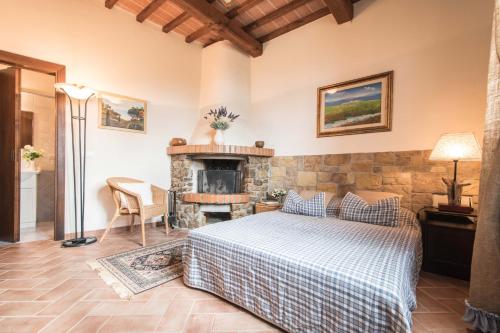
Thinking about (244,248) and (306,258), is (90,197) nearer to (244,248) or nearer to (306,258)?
(244,248)

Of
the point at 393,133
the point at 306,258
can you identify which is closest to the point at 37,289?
the point at 306,258

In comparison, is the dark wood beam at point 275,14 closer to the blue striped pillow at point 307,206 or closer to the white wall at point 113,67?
the white wall at point 113,67

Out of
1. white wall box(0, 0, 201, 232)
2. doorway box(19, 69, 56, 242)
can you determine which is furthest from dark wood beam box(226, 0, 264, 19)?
doorway box(19, 69, 56, 242)

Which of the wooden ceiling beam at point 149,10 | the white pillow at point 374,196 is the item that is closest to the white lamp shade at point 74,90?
the wooden ceiling beam at point 149,10

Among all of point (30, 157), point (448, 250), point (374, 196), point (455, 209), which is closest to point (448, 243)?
point (448, 250)

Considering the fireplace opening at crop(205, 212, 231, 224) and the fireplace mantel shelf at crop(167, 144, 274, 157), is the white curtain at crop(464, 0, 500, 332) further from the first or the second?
the fireplace opening at crop(205, 212, 231, 224)

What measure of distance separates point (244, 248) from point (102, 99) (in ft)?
10.3

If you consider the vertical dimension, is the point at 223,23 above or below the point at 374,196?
above

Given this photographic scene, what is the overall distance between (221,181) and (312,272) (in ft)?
9.63

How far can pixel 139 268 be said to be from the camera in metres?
2.16

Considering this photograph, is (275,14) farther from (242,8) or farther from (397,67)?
(397,67)

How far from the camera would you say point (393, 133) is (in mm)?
2836

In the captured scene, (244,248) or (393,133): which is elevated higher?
(393,133)

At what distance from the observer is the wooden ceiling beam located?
323 centimetres
